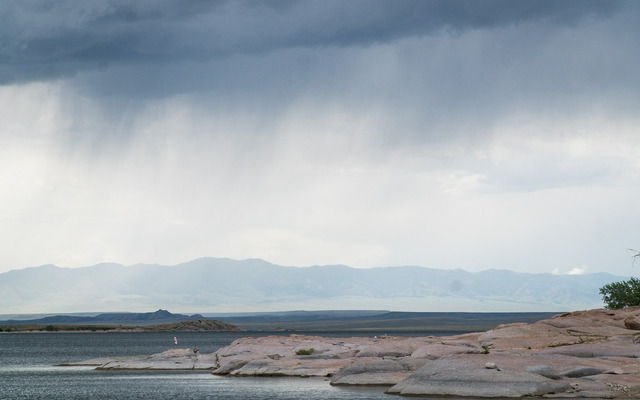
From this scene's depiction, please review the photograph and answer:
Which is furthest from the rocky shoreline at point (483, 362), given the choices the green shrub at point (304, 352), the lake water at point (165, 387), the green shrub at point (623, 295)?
the green shrub at point (623, 295)

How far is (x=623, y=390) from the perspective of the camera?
52.9 m

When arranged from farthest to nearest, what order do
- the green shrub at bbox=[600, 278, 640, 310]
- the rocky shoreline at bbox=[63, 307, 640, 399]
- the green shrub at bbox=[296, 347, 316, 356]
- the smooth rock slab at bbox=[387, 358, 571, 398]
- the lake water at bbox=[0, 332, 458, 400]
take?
the green shrub at bbox=[600, 278, 640, 310], the green shrub at bbox=[296, 347, 316, 356], the lake water at bbox=[0, 332, 458, 400], the rocky shoreline at bbox=[63, 307, 640, 399], the smooth rock slab at bbox=[387, 358, 571, 398]

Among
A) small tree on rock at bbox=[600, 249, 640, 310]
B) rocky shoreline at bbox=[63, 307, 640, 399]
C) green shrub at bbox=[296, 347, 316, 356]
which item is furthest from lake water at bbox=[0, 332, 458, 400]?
small tree on rock at bbox=[600, 249, 640, 310]

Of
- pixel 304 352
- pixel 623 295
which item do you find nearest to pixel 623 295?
pixel 623 295

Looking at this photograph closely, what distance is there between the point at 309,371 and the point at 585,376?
3043 centimetres

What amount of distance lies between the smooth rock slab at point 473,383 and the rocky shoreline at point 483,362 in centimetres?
7

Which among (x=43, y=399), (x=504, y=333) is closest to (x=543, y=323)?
(x=504, y=333)

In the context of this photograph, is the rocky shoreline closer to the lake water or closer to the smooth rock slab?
the smooth rock slab

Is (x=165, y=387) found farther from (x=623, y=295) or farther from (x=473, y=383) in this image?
(x=623, y=295)

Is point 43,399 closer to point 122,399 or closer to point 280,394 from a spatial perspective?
point 122,399

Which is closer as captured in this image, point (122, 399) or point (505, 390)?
point (505, 390)

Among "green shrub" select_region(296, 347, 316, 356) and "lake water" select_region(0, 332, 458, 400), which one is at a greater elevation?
"green shrub" select_region(296, 347, 316, 356)

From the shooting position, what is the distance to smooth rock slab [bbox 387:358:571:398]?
53.0 meters

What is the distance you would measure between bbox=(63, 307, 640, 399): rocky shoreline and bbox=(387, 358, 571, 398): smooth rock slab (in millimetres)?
68
